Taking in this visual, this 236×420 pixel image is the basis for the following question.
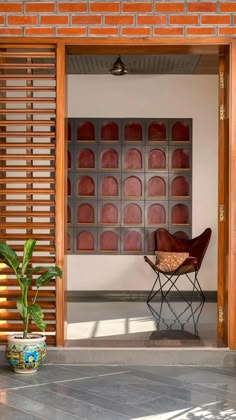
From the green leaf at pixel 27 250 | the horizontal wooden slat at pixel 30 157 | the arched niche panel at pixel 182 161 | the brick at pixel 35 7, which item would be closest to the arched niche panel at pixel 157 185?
the arched niche panel at pixel 182 161

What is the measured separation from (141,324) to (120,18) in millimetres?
2779

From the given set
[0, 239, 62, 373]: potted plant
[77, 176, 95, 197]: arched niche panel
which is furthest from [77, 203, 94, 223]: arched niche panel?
[0, 239, 62, 373]: potted plant

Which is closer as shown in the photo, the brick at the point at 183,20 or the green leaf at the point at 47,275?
the green leaf at the point at 47,275

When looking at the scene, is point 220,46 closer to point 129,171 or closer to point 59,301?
point 59,301

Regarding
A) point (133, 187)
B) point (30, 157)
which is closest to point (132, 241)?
point (133, 187)

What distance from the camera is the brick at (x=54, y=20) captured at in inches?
202

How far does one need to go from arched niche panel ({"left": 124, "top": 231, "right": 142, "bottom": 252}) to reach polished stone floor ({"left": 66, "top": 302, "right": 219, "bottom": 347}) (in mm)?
760

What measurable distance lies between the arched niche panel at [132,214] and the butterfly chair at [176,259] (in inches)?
12.7

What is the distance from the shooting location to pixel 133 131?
858 cm

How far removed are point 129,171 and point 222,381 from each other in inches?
169

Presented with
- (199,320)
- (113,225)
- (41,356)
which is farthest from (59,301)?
(113,225)

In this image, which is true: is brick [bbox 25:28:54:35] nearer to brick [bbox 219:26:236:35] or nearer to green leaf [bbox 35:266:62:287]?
brick [bbox 219:26:236:35]

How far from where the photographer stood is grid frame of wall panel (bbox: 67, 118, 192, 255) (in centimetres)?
855

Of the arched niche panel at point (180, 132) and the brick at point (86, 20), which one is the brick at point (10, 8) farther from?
the arched niche panel at point (180, 132)
